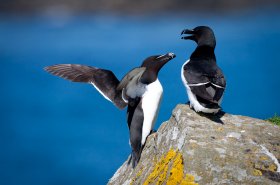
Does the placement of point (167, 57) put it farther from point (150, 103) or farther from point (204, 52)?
point (150, 103)

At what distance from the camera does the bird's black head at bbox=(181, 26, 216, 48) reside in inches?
354

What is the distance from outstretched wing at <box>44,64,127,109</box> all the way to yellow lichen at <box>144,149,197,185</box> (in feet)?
8.12

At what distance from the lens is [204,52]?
8.75 metres

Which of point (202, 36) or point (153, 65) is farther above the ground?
point (202, 36)

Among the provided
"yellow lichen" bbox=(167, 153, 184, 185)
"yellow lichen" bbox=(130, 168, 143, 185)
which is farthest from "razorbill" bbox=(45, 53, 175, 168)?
"yellow lichen" bbox=(167, 153, 184, 185)

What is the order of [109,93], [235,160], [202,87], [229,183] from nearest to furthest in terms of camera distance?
1. [229,183]
2. [235,160]
3. [202,87]
4. [109,93]

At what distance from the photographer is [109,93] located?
29.7ft

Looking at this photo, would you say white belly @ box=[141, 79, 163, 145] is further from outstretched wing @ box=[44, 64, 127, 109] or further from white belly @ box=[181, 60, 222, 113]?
white belly @ box=[181, 60, 222, 113]

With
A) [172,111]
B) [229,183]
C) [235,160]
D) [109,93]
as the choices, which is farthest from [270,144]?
[109,93]

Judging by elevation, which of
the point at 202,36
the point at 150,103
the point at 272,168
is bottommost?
the point at 272,168

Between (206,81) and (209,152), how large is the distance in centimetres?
188

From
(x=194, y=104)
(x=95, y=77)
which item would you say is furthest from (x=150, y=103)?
(x=95, y=77)

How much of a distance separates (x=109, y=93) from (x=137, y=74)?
73 cm

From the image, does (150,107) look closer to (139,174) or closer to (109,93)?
(109,93)
